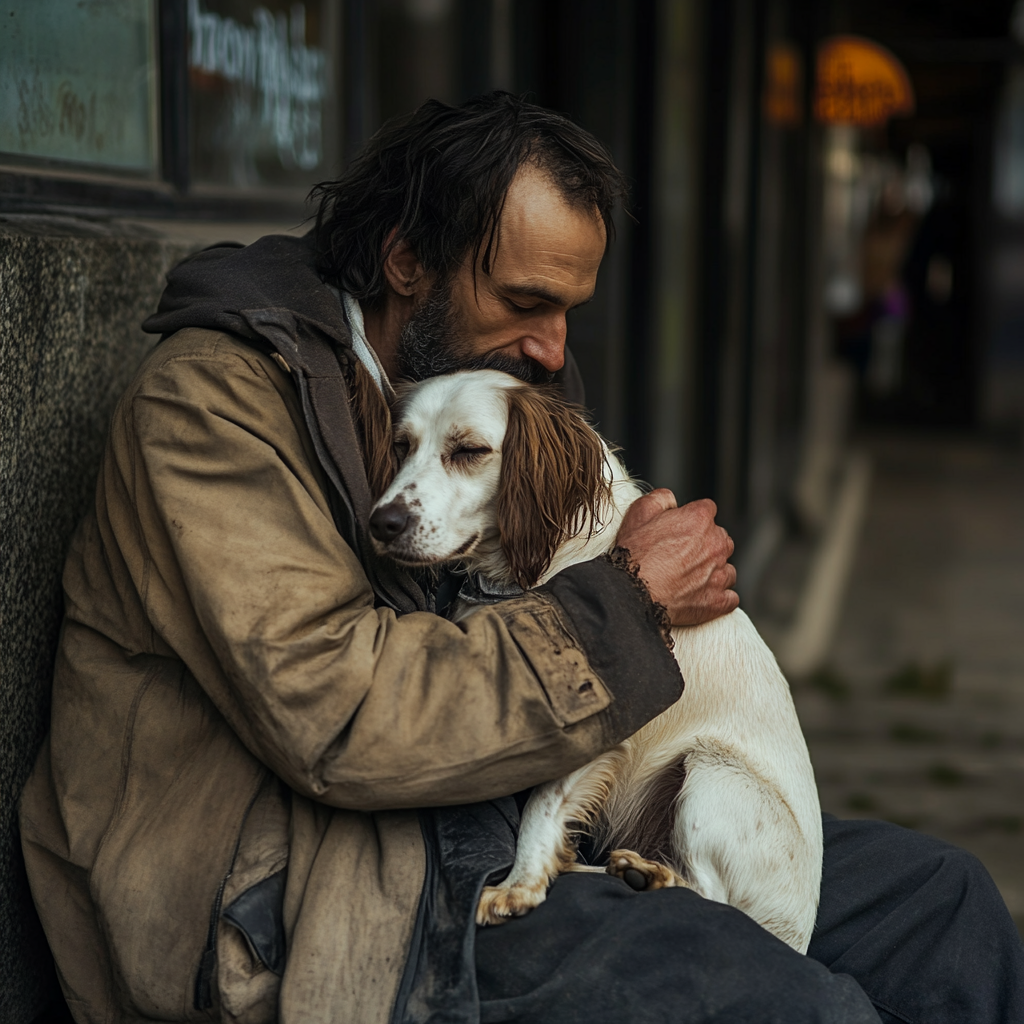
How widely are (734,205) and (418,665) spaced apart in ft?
19.0

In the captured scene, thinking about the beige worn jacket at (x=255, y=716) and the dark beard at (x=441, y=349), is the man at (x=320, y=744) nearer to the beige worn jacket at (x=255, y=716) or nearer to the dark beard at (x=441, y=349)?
the beige worn jacket at (x=255, y=716)

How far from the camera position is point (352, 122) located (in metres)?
3.88

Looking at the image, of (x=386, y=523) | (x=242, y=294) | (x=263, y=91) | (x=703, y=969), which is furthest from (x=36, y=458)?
(x=263, y=91)

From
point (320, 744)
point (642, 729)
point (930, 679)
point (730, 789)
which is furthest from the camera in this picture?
point (930, 679)

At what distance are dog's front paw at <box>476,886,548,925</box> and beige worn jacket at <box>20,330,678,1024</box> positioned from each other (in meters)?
0.12

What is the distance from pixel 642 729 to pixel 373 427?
0.69 m

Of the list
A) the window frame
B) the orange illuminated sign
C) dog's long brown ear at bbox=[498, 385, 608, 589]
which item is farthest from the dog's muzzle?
the orange illuminated sign

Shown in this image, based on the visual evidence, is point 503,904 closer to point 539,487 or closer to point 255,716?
point 255,716

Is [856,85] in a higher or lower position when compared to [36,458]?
higher

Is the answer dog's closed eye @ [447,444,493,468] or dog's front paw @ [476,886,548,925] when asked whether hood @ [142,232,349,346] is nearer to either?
dog's closed eye @ [447,444,493,468]

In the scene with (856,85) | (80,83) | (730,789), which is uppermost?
(856,85)

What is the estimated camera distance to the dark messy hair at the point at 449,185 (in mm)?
2195

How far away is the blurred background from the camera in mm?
2221

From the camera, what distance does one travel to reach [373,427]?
2.14 metres
